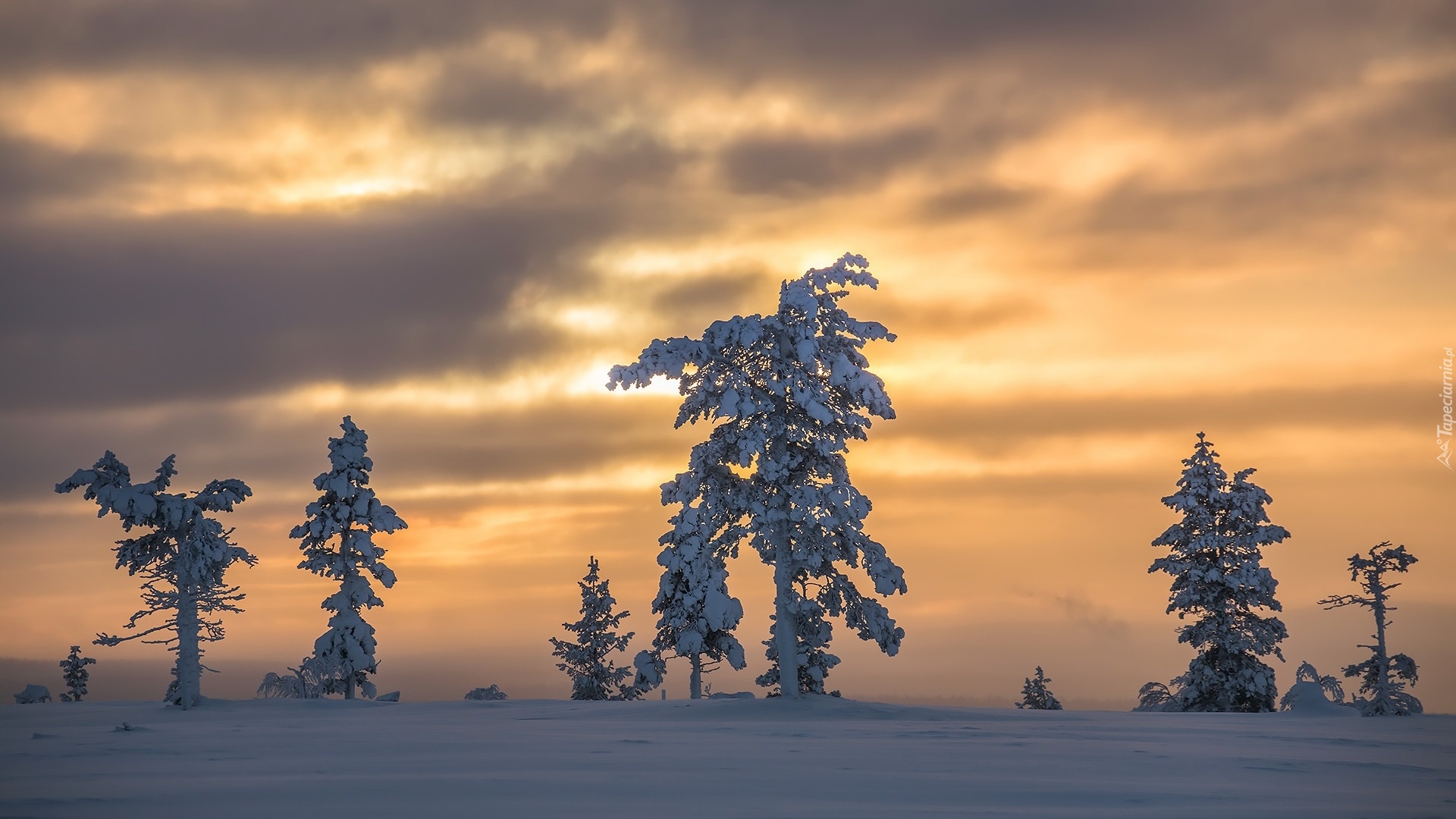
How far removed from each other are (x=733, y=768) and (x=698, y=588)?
20906 mm

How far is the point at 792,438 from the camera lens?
32.6 metres

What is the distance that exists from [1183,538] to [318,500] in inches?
1293

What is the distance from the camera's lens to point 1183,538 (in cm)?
4350

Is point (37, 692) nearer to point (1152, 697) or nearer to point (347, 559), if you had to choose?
point (347, 559)

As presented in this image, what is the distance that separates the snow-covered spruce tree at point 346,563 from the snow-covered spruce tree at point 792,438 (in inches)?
536

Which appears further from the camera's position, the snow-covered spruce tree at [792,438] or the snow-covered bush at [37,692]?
the snow-covered bush at [37,692]

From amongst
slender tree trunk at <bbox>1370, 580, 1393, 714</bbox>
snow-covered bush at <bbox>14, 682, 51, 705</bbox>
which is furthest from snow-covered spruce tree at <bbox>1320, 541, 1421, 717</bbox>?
snow-covered bush at <bbox>14, 682, 51, 705</bbox>

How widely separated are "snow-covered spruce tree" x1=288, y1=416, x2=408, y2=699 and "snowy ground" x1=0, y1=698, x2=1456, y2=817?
61.9 feet

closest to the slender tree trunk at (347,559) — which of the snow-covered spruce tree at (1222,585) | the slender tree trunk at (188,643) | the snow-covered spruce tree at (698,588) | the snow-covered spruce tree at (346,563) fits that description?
the snow-covered spruce tree at (346,563)

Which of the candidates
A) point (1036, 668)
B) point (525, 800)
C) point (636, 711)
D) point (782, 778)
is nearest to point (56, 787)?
point (525, 800)

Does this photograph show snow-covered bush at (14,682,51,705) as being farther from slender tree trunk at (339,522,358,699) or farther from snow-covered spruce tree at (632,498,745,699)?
snow-covered spruce tree at (632,498,745,699)

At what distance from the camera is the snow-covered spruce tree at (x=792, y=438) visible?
31.6 meters

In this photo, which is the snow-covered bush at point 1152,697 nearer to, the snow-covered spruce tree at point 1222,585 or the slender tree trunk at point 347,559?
the snow-covered spruce tree at point 1222,585

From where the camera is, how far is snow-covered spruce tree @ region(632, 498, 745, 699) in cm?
3253
